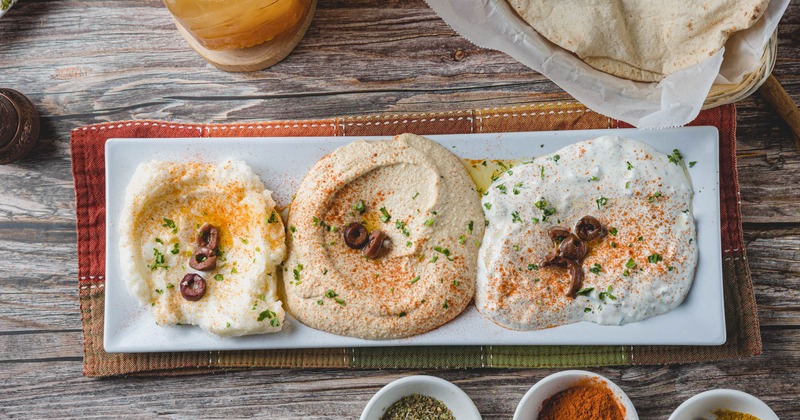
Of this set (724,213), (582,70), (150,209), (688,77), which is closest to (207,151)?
(150,209)

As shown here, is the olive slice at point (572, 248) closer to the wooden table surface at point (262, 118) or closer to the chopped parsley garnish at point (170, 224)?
the wooden table surface at point (262, 118)

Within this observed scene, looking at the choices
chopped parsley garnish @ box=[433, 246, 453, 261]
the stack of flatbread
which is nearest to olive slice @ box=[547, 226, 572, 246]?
chopped parsley garnish @ box=[433, 246, 453, 261]

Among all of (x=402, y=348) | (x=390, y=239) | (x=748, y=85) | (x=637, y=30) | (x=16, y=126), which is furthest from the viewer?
(x=16, y=126)

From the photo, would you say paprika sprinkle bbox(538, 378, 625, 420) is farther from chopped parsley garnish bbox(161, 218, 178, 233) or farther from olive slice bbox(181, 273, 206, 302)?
chopped parsley garnish bbox(161, 218, 178, 233)

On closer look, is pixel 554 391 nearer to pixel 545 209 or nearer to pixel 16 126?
pixel 545 209

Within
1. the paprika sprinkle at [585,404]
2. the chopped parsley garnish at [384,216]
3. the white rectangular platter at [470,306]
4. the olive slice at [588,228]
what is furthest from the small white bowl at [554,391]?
the chopped parsley garnish at [384,216]

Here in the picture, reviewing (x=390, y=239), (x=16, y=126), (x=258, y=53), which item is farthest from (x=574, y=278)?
(x=16, y=126)

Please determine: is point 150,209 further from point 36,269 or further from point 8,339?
point 8,339
